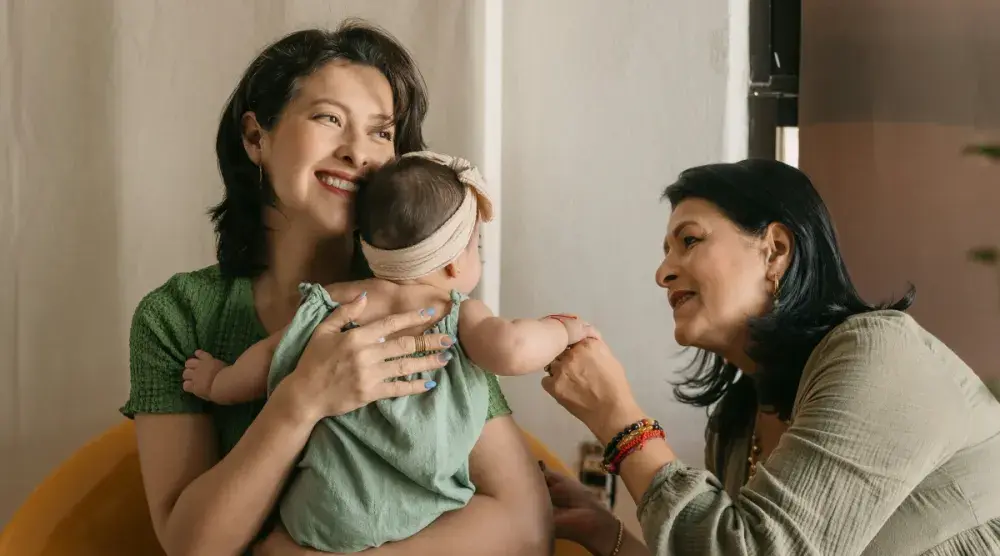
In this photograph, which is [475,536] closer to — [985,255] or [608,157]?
[608,157]

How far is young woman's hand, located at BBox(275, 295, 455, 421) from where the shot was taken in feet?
3.72

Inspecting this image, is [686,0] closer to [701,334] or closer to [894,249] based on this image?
[894,249]

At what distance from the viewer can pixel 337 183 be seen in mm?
1303

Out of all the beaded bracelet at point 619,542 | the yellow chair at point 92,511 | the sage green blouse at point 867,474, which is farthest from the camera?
the beaded bracelet at point 619,542

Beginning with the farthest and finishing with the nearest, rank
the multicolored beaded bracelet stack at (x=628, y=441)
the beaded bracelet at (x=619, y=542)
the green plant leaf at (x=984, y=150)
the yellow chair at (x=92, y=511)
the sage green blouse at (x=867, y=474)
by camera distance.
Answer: the green plant leaf at (x=984, y=150)
the beaded bracelet at (x=619, y=542)
the yellow chair at (x=92, y=511)
the multicolored beaded bracelet stack at (x=628, y=441)
the sage green blouse at (x=867, y=474)

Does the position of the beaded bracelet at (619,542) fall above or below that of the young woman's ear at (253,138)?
below

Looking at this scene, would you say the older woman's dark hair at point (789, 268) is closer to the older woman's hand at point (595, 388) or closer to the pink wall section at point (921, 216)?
the older woman's hand at point (595, 388)

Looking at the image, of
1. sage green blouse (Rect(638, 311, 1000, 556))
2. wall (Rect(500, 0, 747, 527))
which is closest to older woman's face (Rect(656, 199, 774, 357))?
sage green blouse (Rect(638, 311, 1000, 556))

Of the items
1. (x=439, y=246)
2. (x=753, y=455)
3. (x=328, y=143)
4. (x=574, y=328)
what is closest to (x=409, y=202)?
(x=439, y=246)

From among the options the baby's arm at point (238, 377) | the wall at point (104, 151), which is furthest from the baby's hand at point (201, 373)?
the wall at point (104, 151)

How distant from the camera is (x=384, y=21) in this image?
1996 millimetres

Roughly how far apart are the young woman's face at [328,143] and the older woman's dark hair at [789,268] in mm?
549

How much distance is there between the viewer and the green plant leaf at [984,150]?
6.18 feet

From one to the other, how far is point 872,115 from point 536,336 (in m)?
1.25
